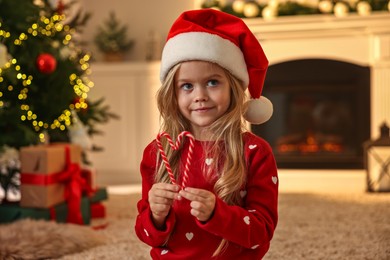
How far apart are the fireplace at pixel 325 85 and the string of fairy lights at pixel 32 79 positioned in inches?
69.7

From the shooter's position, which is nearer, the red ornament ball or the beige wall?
the red ornament ball

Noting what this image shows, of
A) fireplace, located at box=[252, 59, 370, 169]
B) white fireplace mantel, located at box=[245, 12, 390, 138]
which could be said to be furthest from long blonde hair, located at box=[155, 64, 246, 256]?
fireplace, located at box=[252, 59, 370, 169]

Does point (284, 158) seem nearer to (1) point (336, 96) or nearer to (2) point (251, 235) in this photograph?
(1) point (336, 96)

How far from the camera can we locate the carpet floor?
2172mm

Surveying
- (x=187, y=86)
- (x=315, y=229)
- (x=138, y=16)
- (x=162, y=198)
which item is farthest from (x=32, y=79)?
(x=138, y=16)

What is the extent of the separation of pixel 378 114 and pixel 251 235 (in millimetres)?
3332

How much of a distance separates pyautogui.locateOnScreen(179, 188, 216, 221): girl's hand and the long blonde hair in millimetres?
113

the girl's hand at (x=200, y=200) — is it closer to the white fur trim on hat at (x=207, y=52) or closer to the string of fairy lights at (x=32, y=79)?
the white fur trim on hat at (x=207, y=52)

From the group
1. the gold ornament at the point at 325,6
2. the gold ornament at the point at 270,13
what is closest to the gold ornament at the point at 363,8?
the gold ornament at the point at 325,6

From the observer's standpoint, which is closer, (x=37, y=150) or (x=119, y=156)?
(x=37, y=150)

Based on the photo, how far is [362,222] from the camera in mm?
2824

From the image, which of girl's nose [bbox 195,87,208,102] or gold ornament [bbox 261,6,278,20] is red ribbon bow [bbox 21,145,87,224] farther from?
gold ornament [bbox 261,6,278,20]

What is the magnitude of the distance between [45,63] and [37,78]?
0.18m

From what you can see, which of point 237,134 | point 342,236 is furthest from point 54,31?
point 237,134
